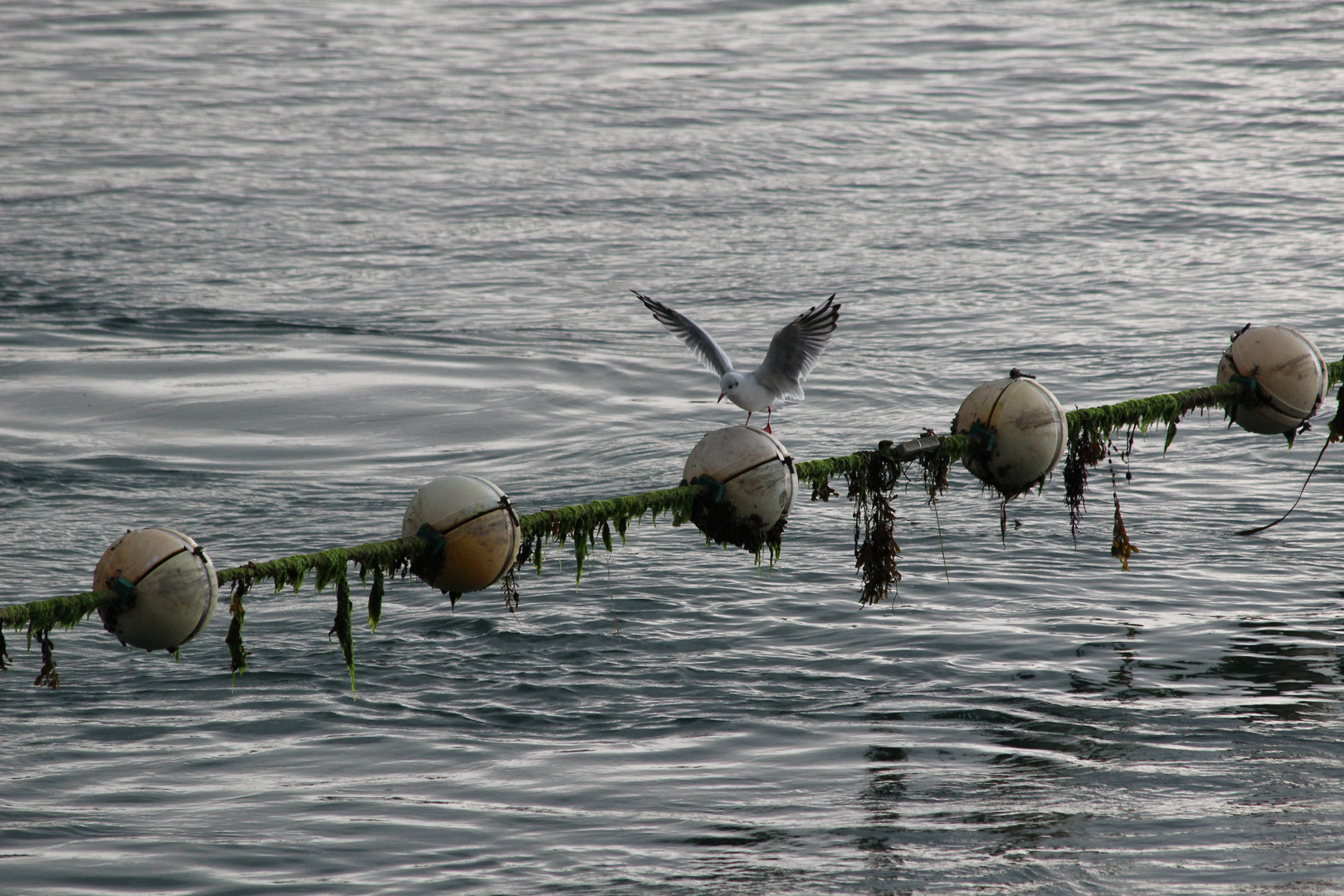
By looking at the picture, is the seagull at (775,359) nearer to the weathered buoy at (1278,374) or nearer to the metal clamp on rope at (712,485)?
the metal clamp on rope at (712,485)

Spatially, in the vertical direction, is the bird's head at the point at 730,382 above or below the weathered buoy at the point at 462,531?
above

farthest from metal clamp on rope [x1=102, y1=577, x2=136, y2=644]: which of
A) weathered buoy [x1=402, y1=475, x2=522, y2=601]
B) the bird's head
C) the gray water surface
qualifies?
the bird's head

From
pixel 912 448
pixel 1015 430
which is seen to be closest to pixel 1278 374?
pixel 1015 430

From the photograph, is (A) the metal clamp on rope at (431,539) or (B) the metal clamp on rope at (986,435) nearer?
(A) the metal clamp on rope at (431,539)

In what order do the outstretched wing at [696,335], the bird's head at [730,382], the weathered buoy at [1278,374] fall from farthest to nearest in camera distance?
1. the outstretched wing at [696,335]
2. the bird's head at [730,382]
3. the weathered buoy at [1278,374]

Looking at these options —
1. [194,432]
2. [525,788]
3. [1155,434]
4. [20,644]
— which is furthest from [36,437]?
[1155,434]

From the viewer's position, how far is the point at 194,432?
1342 cm

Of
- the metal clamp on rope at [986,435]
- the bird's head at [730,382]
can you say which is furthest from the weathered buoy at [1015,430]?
the bird's head at [730,382]

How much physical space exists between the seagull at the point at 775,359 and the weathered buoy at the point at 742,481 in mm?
1727

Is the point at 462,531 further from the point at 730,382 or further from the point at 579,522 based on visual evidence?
the point at 730,382

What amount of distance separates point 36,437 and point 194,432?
52.6 inches

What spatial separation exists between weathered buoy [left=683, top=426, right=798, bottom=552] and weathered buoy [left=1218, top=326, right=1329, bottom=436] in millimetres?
2976

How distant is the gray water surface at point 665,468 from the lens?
7273mm

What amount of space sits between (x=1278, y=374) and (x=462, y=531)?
4545 mm
